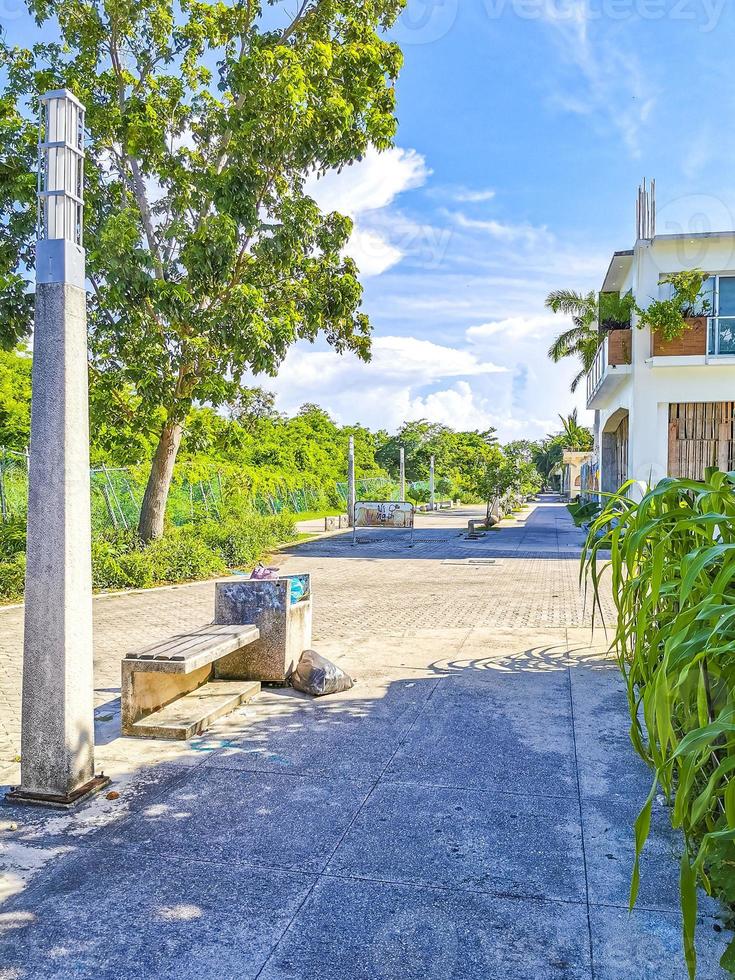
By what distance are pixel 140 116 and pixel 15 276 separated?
3.28m

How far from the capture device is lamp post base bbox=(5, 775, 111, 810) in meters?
3.88

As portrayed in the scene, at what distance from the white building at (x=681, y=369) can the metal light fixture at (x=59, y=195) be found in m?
15.0

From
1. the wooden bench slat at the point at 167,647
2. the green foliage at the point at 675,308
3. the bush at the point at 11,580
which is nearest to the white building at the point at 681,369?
the green foliage at the point at 675,308

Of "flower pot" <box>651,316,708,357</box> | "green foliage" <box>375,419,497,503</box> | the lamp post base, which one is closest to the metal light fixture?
the lamp post base

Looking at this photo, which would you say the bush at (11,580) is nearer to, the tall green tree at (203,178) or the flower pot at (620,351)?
the tall green tree at (203,178)

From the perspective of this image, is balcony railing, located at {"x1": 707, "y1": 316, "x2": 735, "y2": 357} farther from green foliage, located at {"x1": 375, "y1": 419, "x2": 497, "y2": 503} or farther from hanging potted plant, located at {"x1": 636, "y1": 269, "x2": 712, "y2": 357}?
green foliage, located at {"x1": 375, "y1": 419, "x2": 497, "y2": 503}

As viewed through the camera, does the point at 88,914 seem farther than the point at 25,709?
No

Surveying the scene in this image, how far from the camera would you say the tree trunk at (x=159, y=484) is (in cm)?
1412

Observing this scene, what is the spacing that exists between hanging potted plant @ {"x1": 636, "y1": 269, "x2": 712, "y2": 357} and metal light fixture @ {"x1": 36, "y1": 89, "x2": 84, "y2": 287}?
14.8 m

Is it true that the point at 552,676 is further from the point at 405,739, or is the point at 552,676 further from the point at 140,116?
the point at 140,116

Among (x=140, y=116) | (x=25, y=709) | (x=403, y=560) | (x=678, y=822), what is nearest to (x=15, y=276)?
(x=140, y=116)

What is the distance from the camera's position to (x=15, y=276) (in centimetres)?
1226

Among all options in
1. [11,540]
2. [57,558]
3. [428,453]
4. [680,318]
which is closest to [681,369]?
[680,318]

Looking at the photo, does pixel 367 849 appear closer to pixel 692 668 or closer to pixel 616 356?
pixel 692 668
